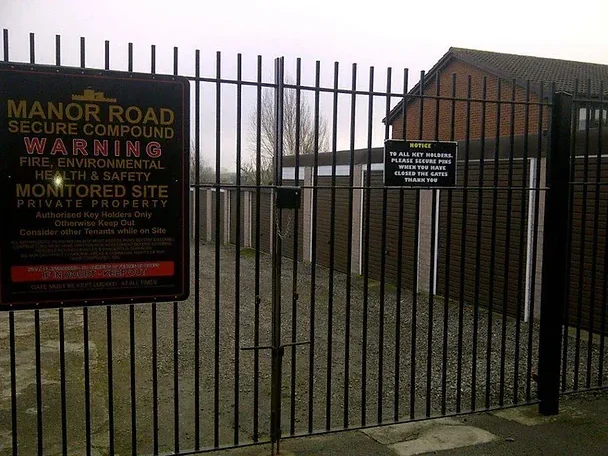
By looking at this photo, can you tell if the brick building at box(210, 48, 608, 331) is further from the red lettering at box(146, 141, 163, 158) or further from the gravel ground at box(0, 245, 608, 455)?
the red lettering at box(146, 141, 163, 158)

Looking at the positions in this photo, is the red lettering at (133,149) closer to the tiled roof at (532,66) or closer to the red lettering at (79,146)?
the red lettering at (79,146)

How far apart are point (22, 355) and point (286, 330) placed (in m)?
3.94

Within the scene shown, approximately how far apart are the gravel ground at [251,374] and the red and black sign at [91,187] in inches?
19.7

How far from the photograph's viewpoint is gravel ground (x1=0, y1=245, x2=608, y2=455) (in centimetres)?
484

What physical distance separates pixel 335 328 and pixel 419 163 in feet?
19.4

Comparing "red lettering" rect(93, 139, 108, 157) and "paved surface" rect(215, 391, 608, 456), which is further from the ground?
"red lettering" rect(93, 139, 108, 157)

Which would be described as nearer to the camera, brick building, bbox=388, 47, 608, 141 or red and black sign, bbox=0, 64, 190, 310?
red and black sign, bbox=0, 64, 190, 310

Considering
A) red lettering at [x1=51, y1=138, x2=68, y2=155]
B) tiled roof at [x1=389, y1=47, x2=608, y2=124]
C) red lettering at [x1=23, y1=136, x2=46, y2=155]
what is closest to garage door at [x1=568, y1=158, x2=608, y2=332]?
red lettering at [x1=51, y1=138, x2=68, y2=155]

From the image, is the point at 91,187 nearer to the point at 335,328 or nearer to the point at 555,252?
the point at 555,252

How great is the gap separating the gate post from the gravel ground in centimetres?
24

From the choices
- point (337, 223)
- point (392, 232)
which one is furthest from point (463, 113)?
point (337, 223)

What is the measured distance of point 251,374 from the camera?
7094 millimetres

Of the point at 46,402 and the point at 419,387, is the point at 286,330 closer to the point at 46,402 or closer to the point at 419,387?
the point at 419,387

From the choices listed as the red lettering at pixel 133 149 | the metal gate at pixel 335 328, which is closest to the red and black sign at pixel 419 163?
the metal gate at pixel 335 328
